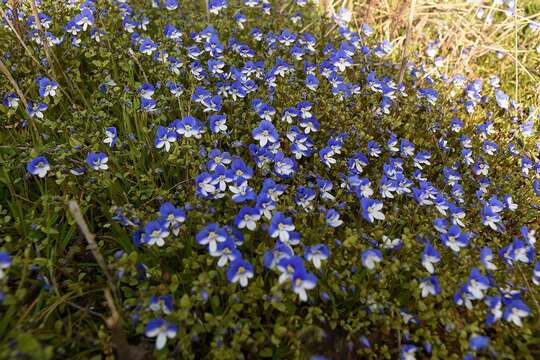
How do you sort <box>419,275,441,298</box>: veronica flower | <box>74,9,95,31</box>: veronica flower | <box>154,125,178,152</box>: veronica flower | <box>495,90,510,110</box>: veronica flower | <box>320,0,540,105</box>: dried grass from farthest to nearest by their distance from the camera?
<box>320,0,540,105</box>: dried grass → <box>495,90,510,110</box>: veronica flower → <box>74,9,95,31</box>: veronica flower → <box>154,125,178,152</box>: veronica flower → <box>419,275,441,298</box>: veronica flower

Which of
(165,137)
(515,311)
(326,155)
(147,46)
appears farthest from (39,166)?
(515,311)

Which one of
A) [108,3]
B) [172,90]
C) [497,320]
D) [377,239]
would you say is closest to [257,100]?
[172,90]

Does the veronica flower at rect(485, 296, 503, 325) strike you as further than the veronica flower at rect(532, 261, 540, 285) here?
No

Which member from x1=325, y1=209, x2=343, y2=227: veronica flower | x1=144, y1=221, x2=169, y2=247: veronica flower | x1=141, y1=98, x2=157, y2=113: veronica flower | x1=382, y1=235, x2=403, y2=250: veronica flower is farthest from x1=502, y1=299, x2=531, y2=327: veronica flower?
x1=141, y1=98, x2=157, y2=113: veronica flower

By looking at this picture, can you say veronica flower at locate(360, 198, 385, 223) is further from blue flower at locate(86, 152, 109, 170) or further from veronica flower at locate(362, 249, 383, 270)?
blue flower at locate(86, 152, 109, 170)

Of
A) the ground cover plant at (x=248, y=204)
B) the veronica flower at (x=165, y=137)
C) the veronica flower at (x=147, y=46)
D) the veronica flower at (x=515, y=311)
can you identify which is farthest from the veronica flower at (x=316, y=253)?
the veronica flower at (x=147, y=46)

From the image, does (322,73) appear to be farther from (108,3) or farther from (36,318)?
(36,318)

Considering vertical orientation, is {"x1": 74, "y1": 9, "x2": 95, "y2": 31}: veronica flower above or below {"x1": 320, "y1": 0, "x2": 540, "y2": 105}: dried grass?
above
